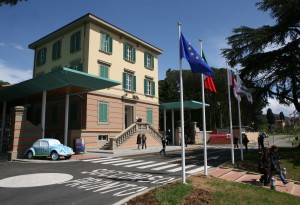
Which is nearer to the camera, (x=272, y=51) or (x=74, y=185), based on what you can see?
(x=74, y=185)

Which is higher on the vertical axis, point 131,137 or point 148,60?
point 148,60

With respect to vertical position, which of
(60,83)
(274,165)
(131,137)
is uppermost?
(60,83)

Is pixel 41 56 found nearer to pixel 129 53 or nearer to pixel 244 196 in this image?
pixel 129 53

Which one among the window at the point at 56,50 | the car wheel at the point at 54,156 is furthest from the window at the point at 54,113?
the car wheel at the point at 54,156

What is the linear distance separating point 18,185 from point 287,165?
1441 cm

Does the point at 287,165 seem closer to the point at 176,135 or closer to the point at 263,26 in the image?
the point at 263,26

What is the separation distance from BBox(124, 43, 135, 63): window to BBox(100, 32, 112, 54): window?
2567 millimetres

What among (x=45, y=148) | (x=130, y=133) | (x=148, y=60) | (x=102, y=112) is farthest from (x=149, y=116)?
(x=45, y=148)

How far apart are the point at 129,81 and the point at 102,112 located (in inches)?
238

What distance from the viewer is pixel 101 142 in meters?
26.1

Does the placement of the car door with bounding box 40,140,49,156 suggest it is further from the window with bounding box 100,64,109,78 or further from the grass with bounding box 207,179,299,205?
the grass with bounding box 207,179,299,205

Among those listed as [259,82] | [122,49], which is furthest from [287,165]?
[122,49]

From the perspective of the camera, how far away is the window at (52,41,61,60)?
29975 mm

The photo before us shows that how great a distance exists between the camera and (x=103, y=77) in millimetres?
23094
